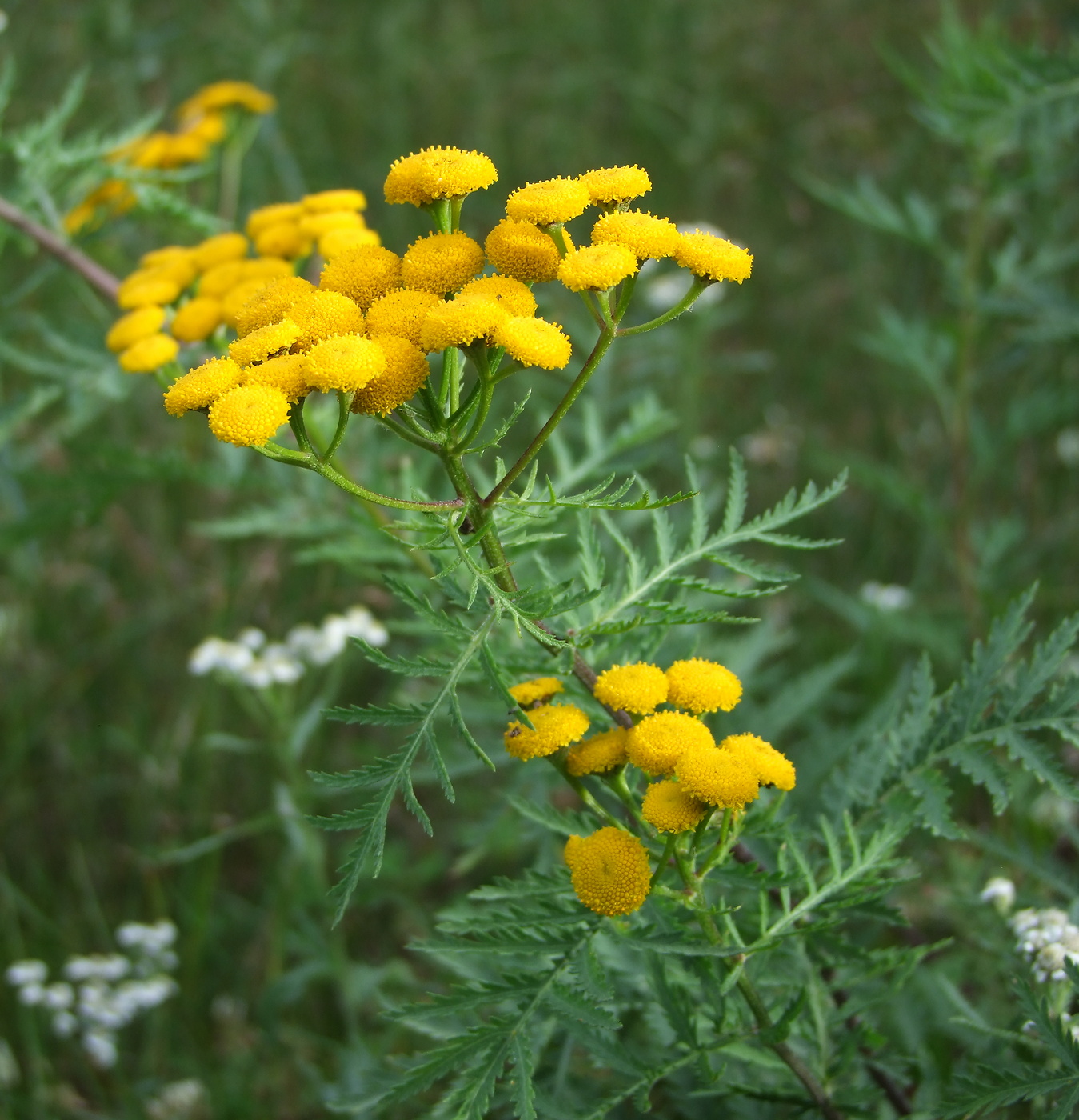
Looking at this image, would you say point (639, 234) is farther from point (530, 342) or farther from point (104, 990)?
point (104, 990)

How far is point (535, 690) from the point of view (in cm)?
152

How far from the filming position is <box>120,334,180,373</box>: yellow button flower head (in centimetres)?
193

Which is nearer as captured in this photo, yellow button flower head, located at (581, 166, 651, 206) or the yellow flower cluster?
yellow button flower head, located at (581, 166, 651, 206)

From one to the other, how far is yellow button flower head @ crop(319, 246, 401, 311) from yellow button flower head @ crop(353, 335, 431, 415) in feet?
0.61

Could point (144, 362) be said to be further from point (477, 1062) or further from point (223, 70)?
point (223, 70)

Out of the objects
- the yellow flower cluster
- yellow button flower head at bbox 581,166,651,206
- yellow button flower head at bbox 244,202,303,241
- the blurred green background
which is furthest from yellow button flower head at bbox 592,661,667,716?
the yellow flower cluster

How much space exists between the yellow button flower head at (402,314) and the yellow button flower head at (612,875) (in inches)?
26.3

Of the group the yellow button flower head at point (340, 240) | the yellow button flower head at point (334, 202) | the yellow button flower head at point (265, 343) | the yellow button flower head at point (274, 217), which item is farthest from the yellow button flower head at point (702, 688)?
the yellow button flower head at point (274, 217)

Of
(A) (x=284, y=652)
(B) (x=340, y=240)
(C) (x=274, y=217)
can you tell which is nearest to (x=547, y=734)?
(B) (x=340, y=240)

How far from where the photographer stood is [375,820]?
4.15 ft

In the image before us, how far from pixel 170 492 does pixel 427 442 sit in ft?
10.1

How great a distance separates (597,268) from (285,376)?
0.40 m

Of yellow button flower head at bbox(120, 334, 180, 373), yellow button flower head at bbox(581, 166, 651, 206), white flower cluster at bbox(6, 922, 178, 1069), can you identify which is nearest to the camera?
yellow button flower head at bbox(581, 166, 651, 206)

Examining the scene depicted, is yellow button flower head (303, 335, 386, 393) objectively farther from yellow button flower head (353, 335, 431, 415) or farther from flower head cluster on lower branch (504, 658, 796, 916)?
flower head cluster on lower branch (504, 658, 796, 916)
